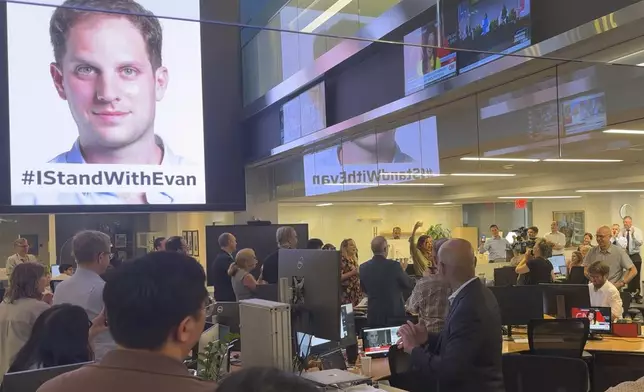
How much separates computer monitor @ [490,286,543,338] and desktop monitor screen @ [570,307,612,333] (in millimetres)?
496

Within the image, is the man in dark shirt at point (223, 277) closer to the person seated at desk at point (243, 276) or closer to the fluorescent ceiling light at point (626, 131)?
the person seated at desk at point (243, 276)

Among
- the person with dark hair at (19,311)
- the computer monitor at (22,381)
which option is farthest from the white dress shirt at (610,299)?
the computer monitor at (22,381)

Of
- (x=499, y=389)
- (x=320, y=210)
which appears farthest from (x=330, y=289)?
(x=320, y=210)

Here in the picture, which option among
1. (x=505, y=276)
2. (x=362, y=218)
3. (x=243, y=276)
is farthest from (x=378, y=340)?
(x=362, y=218)

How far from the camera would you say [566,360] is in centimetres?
318

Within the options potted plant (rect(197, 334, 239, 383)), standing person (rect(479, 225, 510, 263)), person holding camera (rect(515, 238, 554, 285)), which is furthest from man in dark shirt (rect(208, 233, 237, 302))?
standing person (rect(479, 225, 510, 263))

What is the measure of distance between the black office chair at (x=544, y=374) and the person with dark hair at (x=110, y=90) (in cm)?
607

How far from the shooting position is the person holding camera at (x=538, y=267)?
23.9ft

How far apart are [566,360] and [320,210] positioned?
799 centimetres

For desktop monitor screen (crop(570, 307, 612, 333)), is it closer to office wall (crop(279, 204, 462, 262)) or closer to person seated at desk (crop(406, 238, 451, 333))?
person seated at desk (crop(406, 238, 451, 333))

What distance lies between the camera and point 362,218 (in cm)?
1103

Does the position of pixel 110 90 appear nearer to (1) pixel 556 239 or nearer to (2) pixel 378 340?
(2) pixel 378 340

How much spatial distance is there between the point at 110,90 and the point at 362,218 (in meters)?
5.02

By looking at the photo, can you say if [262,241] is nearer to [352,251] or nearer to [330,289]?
[352,251]
